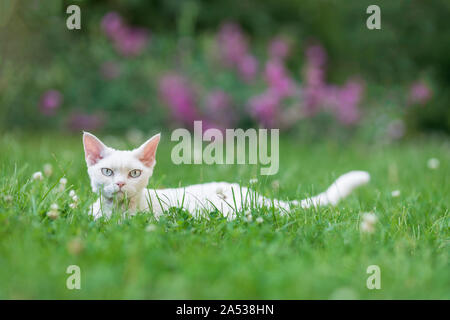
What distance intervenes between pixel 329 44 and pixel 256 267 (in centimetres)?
805

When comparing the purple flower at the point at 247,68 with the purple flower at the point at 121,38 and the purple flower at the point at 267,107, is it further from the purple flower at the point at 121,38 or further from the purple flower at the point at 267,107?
the purple flower at the point at 121,38

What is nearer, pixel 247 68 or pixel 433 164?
pixel 433 164

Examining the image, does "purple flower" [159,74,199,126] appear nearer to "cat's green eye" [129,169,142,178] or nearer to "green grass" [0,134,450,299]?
"green grass" [0,134,450,299]

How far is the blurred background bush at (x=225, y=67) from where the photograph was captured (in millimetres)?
6348

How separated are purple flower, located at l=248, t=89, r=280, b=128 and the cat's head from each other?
391 cm

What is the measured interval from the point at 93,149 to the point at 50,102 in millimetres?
4146

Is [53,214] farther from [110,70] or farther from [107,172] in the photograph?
[110,70]

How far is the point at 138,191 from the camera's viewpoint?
2318mm

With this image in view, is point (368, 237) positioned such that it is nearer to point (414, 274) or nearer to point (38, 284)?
point (414, 274)

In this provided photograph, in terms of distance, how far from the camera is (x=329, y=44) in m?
9.11

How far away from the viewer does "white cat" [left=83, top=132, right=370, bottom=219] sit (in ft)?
7.35

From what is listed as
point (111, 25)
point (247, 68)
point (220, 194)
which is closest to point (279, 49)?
point (247, 68)

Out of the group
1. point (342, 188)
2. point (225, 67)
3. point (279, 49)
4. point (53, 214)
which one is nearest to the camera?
point (53, 214)
